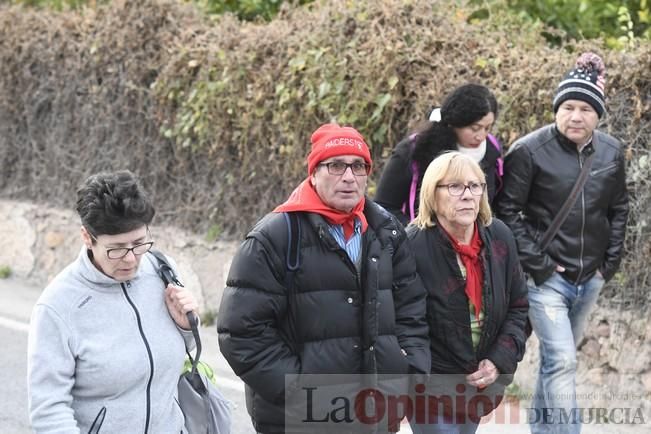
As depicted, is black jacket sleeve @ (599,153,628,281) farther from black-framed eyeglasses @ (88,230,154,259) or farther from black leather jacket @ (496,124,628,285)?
black-framed eyeglasses @ (88,230,154,259)

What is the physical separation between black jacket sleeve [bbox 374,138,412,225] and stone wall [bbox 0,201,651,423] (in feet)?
6.35

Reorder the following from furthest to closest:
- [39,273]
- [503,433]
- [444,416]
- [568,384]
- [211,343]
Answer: [39,273] < [211,343] < [503,433] < [568,384] < [444,416]

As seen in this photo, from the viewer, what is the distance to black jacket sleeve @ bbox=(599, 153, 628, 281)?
595 centimetres

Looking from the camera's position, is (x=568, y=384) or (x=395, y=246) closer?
(x=395, y=246)

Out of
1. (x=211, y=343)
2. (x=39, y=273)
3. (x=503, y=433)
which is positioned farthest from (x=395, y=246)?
(x=39, y=273)

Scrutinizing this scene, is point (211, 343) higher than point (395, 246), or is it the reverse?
point (395, 246)

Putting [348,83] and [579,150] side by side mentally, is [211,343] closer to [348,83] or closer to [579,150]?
[348,83]

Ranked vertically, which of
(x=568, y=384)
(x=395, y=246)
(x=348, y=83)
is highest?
(x=348, y=83)

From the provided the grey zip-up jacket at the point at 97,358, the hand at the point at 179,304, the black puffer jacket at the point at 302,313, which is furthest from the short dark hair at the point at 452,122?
the grey zip-up jacket at the point at 97,358

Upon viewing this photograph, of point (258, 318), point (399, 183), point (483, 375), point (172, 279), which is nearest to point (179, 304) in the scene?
point (172, 279)

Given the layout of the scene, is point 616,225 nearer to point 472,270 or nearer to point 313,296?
point 472,270

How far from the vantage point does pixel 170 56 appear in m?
9.62

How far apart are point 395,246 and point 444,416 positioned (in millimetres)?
935

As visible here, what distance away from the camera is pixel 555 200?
5.77 metres
